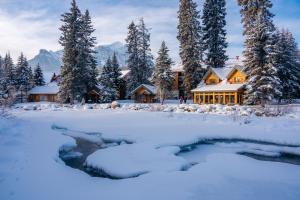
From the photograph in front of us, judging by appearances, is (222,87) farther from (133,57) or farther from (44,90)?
(44,90)

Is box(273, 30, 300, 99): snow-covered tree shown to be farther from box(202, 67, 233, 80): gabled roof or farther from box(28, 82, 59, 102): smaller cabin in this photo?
box(28, 82, 59, 102): smaller cabin

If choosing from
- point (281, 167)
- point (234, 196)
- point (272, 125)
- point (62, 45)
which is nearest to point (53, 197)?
point (234, 196)

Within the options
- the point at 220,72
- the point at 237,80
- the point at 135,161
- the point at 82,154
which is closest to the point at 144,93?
the point at 220,72

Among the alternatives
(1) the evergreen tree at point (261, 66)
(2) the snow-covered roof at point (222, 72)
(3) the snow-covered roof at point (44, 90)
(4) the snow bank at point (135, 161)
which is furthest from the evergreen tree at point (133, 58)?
(4) the snow bank at point (135, 161)

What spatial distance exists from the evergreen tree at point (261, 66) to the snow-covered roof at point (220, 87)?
5.74 meters

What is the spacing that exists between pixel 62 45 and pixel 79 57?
3.66 meters

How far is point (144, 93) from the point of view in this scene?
45.6 meters

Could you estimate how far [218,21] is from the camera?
42719 millimetres

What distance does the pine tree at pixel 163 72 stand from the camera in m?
40.4

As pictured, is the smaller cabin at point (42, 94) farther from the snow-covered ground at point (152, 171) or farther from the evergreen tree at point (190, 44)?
the snow-covered ground at point (152, 171)

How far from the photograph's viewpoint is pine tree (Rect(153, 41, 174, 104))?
133ft

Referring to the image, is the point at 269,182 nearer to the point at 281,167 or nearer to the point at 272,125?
the point at 281,167

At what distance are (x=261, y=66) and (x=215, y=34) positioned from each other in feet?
51.8

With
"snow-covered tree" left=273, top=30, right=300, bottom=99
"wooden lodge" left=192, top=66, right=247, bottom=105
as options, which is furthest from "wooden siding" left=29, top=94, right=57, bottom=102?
"snow-covered tree" left=273, top=30, right=300, bottom=99
